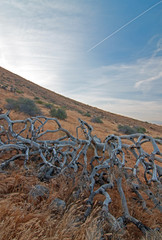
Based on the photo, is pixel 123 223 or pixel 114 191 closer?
pixel 123 223

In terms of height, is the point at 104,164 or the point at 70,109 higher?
the point at 70,109

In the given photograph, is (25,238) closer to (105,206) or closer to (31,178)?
(105,206)

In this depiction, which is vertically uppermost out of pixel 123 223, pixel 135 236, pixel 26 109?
pixel 26 109

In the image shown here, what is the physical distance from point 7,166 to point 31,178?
72cm

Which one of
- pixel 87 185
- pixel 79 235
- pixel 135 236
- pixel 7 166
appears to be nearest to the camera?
pixel 79 235

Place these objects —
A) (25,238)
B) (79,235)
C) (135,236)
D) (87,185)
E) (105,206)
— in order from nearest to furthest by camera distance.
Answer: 1. (25,238)
2. (79,235)
3. (105,206)
4. (135,236)
5. (87,185)

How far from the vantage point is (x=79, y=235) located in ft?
4.43

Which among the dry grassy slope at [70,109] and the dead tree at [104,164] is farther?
the dry grassy slope at [70,109]

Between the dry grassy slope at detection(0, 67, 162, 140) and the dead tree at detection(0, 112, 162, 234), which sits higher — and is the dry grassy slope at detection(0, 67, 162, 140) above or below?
above

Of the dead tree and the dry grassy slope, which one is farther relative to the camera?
the dry grassy slope

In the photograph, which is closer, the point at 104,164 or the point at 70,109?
the point at 104,164

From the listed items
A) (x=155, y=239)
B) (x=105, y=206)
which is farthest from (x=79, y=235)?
(x=155, y=239)

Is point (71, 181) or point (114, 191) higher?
point (71, 181)

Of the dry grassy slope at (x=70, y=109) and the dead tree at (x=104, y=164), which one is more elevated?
the dry grassy slope at (x=70, y=109)
